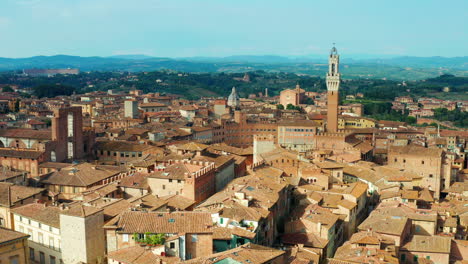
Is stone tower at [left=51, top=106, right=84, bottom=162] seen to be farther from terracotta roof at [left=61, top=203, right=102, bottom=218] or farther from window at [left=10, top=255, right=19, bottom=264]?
window at [left=10, top=255, right=19, bottom=264]

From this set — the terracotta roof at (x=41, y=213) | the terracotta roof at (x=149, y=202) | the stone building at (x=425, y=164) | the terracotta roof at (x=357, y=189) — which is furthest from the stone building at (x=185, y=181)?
the stone building at (x=425, y=164)

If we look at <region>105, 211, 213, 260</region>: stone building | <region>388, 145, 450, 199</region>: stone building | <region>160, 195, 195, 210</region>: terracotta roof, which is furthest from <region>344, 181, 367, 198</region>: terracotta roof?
<region>105, 211, 213, 260</region>: stone building

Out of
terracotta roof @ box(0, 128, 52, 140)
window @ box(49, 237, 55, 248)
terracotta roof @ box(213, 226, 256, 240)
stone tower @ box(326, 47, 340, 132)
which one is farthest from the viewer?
stone tower @ box(326, 47, 340, 132)

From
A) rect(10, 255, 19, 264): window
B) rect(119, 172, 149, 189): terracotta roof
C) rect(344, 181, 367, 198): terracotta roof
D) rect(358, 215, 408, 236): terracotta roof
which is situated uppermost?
rect(119, 172, 149, 189): terracotta roof

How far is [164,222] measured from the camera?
93.1ft

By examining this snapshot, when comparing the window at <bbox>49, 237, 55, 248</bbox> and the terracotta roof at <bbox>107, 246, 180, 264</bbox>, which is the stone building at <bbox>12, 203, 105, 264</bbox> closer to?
the window at <bbox>49, 237, 55, 248</bbox>

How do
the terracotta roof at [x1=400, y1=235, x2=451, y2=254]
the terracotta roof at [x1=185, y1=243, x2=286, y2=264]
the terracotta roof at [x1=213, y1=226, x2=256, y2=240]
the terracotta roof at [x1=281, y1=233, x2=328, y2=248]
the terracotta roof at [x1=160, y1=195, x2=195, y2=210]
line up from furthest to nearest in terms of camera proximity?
the terracotta roof at [x1=160, y1=195, x2=195, y2=210], the terracotta roof at [x1=281, y1=233, x2=328, y2=248], the terracotta roof at [x1=400, y1=235, x2=451, y2=254], the terracotta roof at [x1=213, y1=226, x2=256, y2=240], the terracotta roof at [x1=185, y1=243, x2=286, y2=264]

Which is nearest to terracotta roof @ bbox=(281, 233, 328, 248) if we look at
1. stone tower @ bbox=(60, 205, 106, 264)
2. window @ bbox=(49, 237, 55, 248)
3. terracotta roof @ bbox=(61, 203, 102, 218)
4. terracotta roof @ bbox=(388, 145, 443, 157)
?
stone tower @ bbox=(60, 205, 106, 264)

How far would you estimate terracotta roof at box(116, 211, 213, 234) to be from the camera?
27.7 m

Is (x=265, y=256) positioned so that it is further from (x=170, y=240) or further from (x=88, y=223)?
(x=88, y=223)

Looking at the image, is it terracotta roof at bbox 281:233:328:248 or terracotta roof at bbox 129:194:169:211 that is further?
terracotta roof at bbox 281:233:328:248

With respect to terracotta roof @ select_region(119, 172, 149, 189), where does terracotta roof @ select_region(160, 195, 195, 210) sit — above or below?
below

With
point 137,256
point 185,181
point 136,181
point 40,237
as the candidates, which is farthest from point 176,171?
point 137,256

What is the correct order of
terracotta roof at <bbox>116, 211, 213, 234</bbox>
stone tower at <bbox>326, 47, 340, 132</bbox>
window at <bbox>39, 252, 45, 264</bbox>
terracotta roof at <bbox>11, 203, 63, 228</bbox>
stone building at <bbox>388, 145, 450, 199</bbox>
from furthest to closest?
stone tower at <bbox>326, 47, 340, 132</bbox> → stone building at <bbox>388, 145, 450, 199</bbox> → window at <bbox>39, 252, 45, 264</bbox> → terracotta roof at <bbox>11, 203, 63, 228</bbox> → terracotta roof at <bbox>116, 211, 213, 234</bbox>
